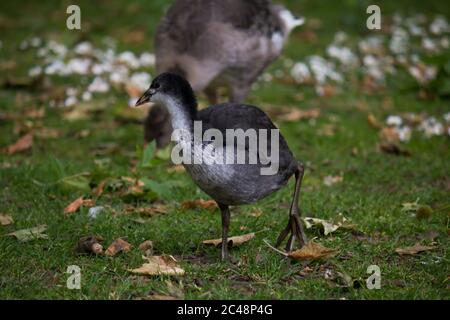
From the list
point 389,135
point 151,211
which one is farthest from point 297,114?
point 151,211

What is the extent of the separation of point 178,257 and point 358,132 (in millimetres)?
3438

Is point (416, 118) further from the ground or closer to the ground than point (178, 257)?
further from the ground

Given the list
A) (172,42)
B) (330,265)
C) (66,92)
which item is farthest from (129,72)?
(330,265)

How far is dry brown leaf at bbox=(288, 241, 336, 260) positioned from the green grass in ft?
0.26

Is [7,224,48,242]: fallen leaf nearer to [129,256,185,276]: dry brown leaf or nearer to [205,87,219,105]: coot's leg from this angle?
[129,256,185,276]: dry brown leaf

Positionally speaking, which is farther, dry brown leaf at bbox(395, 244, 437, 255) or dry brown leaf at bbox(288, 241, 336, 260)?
dry brown leaf at bbox(395, 244, 437, 255)

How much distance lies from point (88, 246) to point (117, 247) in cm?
16

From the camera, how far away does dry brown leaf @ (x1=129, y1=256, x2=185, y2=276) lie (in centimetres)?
387

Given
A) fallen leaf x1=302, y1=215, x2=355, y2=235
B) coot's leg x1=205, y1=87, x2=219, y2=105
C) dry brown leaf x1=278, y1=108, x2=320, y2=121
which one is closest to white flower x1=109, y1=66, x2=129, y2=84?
coot's leg x1=205, y1=87, x2=219, y2=105

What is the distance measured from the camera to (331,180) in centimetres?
594

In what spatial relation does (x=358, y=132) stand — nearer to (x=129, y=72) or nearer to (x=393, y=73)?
(x=393, y=73)

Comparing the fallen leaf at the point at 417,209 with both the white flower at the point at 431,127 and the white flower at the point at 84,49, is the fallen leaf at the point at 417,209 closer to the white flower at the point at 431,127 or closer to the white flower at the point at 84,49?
the white flower at the point at 431,127

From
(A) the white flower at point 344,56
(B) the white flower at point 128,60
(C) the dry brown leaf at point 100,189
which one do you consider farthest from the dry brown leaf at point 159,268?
(A) the white flower at point 344,56

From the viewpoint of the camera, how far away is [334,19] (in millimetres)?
11016
